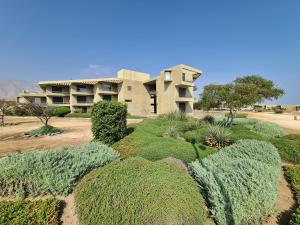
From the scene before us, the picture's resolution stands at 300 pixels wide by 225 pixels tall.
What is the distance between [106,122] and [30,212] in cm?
565

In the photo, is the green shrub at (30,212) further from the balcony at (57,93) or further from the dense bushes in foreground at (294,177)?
the balcony at (57,93)

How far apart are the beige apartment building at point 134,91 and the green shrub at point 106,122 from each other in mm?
26493

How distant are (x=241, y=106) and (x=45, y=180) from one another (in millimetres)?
16869

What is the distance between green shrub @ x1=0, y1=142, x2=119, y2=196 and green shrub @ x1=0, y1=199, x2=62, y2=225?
50cm

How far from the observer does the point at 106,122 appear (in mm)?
9477

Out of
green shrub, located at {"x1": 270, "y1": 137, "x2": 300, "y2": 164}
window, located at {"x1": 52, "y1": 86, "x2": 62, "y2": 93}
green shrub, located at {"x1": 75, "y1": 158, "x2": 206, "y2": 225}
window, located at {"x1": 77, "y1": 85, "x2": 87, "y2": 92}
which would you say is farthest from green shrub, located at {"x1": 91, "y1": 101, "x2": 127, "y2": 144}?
window, located at {"x1": 52, "y1": 86, "x2": 62, "y2": 93}

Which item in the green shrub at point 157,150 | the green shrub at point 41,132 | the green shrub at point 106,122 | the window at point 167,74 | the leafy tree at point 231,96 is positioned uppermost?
the window at point 167,74

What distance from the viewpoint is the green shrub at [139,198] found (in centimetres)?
357

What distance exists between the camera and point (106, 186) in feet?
13.7

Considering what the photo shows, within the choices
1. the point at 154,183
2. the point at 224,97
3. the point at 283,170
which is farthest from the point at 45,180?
the point at 224,97

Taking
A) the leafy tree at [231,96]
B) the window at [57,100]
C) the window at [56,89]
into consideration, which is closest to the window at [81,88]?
the window at [56,89]

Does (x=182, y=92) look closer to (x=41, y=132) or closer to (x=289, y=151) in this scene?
(x=41, y=132)

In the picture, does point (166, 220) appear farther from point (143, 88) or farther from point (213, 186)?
point (143, 88)

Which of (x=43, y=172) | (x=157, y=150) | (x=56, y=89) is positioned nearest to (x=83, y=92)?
(x=56, y=89)
